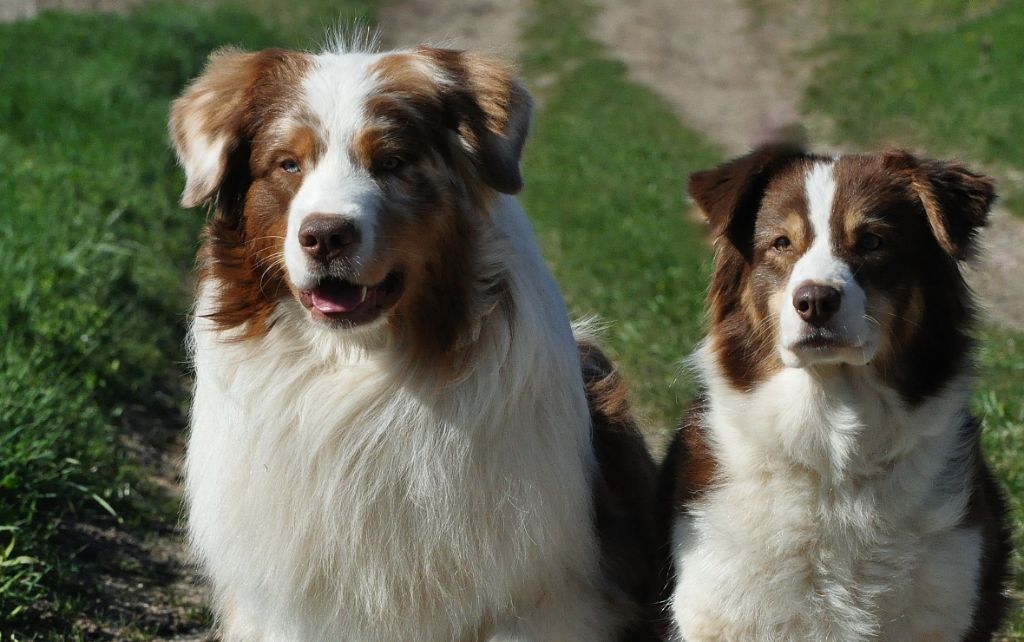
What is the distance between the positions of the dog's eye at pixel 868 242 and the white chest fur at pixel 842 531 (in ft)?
1.37

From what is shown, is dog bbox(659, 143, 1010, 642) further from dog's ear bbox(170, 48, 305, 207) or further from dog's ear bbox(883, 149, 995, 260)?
dog's ear bbox(170, 48, 305, 207)

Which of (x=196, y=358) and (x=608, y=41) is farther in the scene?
(x=608, y=41)

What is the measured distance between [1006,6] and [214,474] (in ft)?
53.2

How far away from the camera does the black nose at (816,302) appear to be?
12.0 feet

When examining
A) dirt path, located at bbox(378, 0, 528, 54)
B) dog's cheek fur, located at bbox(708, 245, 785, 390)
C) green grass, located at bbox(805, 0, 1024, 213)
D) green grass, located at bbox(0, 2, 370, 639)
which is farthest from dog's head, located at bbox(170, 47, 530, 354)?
dirt path, located at bbox(378, 0, 528, 54)

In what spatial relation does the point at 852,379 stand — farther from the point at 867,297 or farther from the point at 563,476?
the point at 563,476

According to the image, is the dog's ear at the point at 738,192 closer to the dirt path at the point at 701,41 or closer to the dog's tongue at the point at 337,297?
the dog's tongue at the point at 337,297

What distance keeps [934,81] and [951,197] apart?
12891 millimetres

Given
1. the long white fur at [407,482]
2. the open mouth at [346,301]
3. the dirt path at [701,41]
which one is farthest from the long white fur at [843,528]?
the dirt path at [701,41]

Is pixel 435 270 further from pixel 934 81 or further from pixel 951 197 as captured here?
pixel 934 81

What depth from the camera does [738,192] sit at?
163 inches

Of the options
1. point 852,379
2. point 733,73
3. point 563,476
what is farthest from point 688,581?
point 733,73

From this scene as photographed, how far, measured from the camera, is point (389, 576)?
4.24m

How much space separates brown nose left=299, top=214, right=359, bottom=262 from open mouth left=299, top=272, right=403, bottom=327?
16 cm
